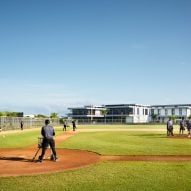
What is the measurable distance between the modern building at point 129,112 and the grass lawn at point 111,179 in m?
145

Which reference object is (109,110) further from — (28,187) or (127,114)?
(28,187)

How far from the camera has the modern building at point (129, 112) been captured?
16562 centimetres

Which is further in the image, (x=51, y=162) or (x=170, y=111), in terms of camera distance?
(x=170, y=111)

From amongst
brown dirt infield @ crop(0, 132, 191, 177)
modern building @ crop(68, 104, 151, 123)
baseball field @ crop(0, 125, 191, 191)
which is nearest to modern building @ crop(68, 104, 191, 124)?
modern building @ crop(68, 104, 151, 123)

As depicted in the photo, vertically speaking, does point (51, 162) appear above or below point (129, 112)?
below

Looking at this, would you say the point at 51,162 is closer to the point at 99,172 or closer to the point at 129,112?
the point at 99,172

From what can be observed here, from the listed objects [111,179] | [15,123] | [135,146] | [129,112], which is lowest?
[111,179]

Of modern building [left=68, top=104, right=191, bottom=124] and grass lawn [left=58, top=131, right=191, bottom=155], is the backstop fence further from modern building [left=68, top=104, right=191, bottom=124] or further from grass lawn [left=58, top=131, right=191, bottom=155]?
modern building [left=68, top=104, right=191, bottom=124]

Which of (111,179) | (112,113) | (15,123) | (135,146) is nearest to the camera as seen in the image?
(111,179)

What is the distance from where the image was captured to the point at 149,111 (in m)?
189

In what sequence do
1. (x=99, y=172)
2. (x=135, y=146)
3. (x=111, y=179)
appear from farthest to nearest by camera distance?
(x=135, y=146) → (x=99, y=172) → (x=111, y=179)

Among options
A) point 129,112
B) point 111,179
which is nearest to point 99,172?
point 111,179

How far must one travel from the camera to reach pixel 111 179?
535 inches

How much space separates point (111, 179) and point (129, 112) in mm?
152519
